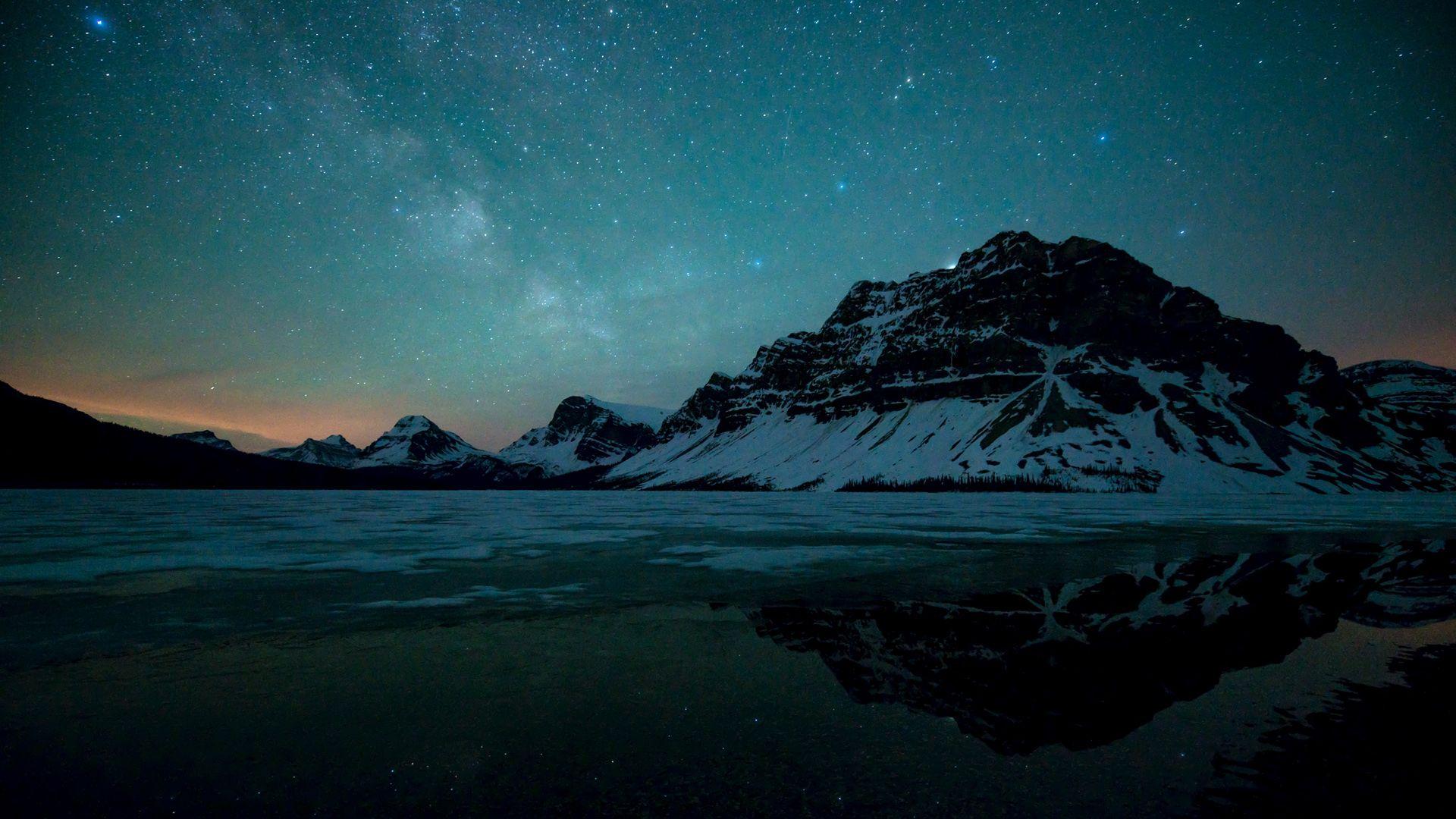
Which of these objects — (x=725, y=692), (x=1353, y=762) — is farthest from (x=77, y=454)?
(x=1353, y=762)

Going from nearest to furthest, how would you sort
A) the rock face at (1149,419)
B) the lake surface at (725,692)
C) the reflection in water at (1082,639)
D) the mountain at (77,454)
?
the lake surface at (725,692)
the reflection in water at (1082,639)
the rock face at (1149,419)
the mountain at (77,454)

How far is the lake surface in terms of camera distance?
3945 millimetres

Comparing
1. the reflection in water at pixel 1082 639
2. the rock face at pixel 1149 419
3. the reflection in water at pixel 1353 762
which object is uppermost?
the rock face at pixel 1149 419

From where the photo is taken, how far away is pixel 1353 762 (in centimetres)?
419

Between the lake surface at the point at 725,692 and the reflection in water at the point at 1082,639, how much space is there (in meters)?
0.05

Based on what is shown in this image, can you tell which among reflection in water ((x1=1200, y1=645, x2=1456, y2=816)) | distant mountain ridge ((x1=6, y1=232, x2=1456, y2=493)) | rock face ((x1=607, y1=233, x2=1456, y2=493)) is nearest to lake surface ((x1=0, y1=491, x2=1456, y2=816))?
reflection in water ((x1=1200, y1=645, x2=1456, y2=816))

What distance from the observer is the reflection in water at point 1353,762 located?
3.70 meters

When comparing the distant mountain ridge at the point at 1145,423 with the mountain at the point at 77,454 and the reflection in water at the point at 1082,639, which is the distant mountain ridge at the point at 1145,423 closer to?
the mountain at the point at 77,454

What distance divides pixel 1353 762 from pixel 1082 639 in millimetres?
3694

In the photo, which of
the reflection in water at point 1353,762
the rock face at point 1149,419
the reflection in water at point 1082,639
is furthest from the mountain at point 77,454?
the reflection in water at point 1353,762

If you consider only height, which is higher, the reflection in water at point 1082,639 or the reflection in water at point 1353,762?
the reflection in water at point 1353,762

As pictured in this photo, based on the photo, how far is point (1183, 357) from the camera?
579 feet

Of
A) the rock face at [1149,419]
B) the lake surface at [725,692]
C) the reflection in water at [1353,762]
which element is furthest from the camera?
the rock face at [1149,419]

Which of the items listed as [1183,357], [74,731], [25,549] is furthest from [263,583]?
[1183,357]
